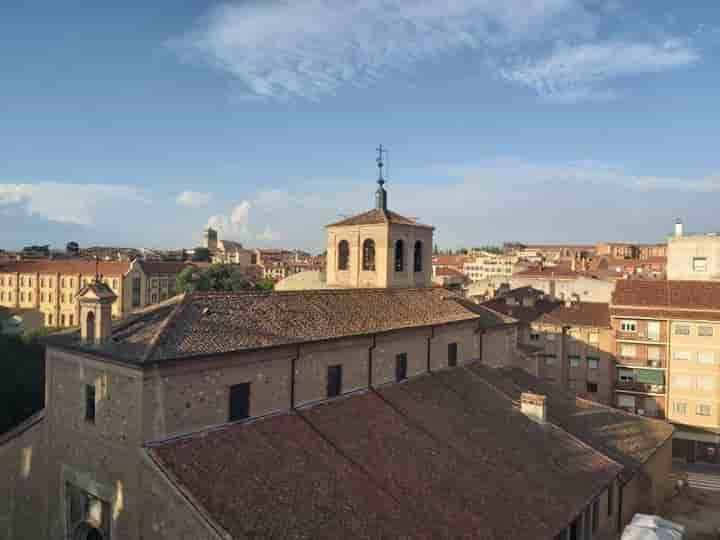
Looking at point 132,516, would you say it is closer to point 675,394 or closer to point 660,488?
point 660,488

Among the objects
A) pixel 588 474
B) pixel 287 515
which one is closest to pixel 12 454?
pixel 287 515

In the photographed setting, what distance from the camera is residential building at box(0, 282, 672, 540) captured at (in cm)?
1288

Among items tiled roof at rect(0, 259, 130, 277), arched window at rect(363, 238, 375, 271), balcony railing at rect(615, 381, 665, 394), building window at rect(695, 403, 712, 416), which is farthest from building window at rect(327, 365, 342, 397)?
tiled roof at rect(0, 259, 130, 277)

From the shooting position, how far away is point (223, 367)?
575 inches

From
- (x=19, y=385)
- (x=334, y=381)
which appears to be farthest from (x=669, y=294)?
(x=19, y=385)

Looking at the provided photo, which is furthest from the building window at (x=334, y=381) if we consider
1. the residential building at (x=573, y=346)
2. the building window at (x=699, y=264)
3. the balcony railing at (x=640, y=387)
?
the building window at (x=699, y=264)

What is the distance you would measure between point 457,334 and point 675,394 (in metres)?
23.6

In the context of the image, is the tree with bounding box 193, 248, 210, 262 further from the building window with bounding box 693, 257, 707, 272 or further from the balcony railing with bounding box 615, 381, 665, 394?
the balcony railing with bounding box 615, 381, 665, 394

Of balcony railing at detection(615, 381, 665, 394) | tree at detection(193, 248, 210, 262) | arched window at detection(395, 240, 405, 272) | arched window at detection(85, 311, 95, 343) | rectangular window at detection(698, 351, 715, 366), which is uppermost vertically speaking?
tree at detection(193, 248, 210, 262)

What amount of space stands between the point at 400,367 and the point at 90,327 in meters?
11.3

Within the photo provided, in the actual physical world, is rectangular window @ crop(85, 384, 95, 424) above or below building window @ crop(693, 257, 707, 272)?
below

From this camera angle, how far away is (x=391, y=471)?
50.6ft

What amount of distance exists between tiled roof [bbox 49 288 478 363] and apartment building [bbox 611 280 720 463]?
75.7 feet

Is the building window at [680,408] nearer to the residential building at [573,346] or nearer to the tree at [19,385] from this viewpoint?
the residential building at [573,346]
